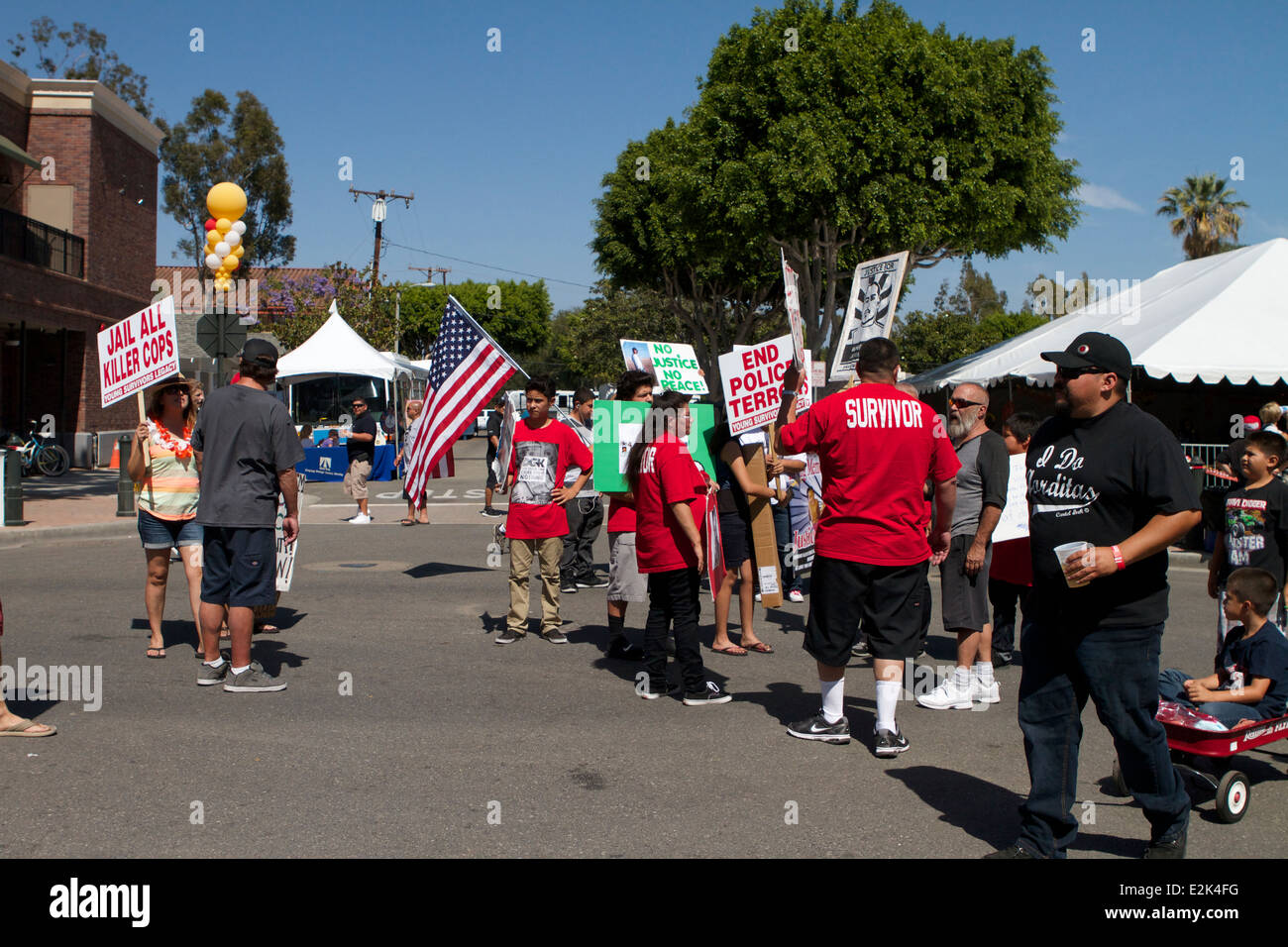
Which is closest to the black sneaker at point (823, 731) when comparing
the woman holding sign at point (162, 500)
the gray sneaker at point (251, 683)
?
the gray sneaker at point (251, 683)

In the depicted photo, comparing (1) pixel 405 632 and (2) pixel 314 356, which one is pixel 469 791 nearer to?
(1) pixel 405 632

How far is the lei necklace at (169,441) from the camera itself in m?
7.35

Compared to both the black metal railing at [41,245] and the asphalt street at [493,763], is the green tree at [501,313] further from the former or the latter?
the asphalt street at [493,763]

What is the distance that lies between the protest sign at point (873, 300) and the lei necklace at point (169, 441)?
5.89 metres

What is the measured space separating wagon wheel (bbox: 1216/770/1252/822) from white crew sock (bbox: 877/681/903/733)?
4.68ft

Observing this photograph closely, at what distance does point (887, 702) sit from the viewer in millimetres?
5297

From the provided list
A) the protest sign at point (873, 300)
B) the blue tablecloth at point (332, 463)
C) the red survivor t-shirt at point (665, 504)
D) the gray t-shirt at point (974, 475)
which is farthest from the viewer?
the blue tablecloth at point (332, 463)

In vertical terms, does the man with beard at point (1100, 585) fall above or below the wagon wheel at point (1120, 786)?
above

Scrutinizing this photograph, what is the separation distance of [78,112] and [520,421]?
24017mm

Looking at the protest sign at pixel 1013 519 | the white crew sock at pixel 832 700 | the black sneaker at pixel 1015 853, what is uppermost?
the protest sign at pixel 1013 519

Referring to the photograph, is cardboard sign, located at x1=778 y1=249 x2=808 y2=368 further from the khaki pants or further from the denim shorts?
the denim shorts

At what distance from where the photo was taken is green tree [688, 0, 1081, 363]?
22.8 metres
